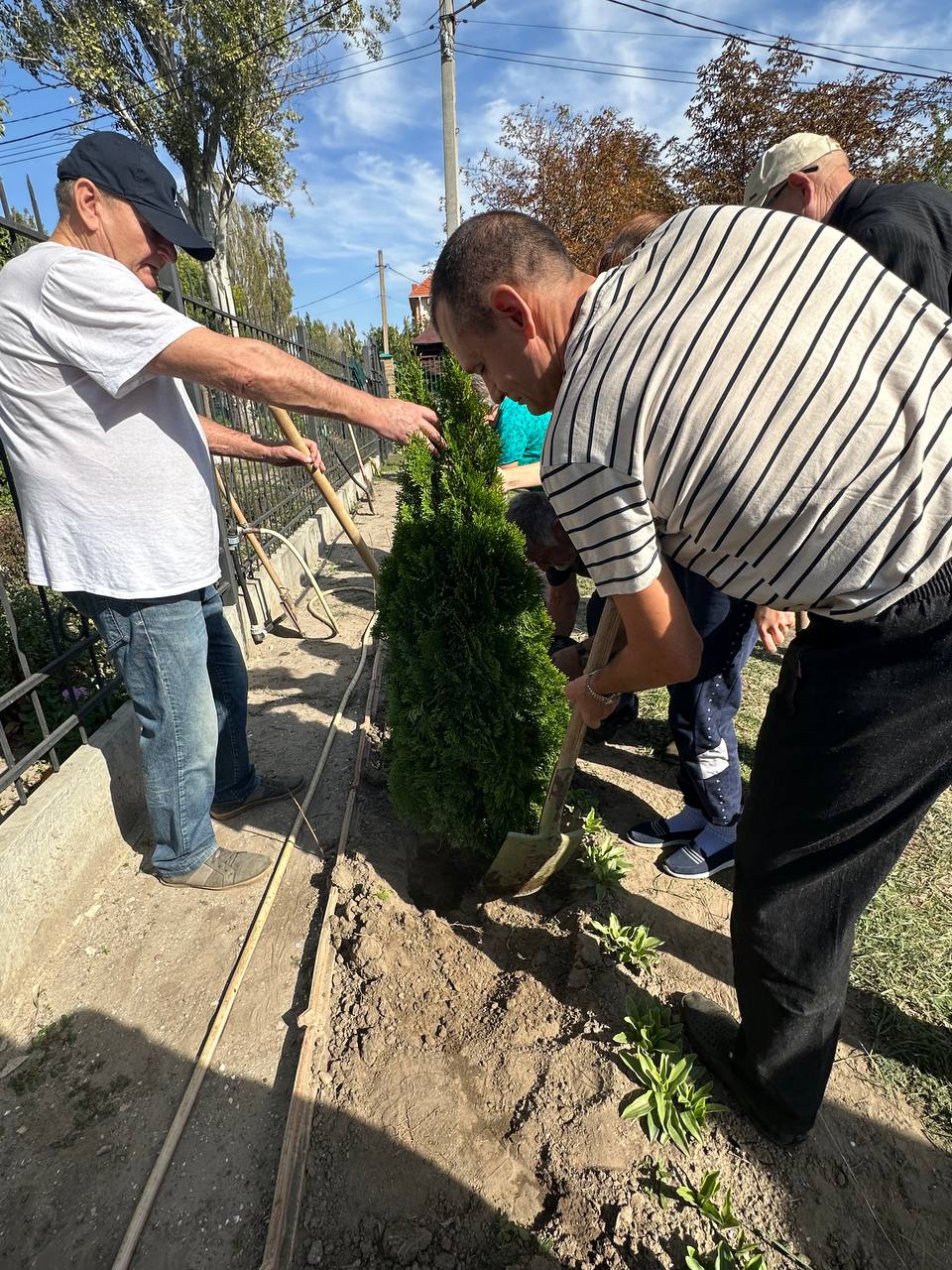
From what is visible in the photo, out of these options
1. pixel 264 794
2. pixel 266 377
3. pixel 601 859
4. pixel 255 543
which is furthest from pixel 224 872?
pixel 255 543

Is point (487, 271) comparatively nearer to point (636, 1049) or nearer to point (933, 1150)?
point (636, 1049)

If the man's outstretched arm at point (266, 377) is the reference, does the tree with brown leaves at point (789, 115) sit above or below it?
above

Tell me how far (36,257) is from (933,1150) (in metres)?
3.52

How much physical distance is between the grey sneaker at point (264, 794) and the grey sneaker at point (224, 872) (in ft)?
1.35

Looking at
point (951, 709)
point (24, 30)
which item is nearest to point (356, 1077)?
point (951, 709)

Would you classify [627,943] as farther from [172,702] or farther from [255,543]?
[255,543]

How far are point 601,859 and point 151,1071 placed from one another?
1697 mm

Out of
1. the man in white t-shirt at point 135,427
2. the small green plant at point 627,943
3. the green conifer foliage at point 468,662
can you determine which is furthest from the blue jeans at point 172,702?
the small green plant at point 627,943

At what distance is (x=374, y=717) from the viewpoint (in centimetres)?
399

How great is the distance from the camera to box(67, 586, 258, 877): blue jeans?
234 centimetres

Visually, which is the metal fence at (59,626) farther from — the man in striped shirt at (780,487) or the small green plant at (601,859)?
the small green plant at (601,859)

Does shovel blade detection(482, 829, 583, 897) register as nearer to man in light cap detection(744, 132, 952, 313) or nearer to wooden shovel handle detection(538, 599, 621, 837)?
wooden shovel handle detection(538, 599, 621, 837)

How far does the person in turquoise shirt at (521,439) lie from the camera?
137 inches

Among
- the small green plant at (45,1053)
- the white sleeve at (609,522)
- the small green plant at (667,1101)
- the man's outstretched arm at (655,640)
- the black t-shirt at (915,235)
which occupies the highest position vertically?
the black t-shirt at (915,235)
